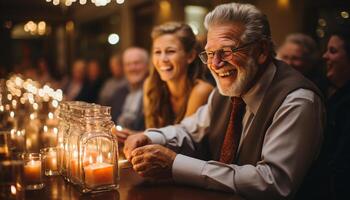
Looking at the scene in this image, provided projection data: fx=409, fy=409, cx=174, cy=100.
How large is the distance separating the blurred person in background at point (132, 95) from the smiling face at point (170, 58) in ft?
2.87

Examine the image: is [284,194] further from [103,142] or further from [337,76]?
[337,76]

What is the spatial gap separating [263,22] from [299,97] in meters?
0.42

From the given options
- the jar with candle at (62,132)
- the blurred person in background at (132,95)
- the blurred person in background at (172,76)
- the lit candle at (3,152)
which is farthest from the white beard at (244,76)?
the blurred person in background at (132,95)

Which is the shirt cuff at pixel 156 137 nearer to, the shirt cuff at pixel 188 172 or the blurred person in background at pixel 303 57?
the shirt cuff at pixel 188 172

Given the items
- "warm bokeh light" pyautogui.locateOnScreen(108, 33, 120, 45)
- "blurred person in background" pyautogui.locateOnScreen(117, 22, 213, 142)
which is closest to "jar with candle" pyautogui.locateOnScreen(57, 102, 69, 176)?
"blurred person in background" pyautogui.locateOnScreen(117, 22, 213, 142)

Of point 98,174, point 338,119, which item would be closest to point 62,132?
point 98,174

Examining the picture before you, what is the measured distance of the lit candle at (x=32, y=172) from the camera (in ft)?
5.21

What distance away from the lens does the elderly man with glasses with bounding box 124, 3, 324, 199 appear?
5.28 feet

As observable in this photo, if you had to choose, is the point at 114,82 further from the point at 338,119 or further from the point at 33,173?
the point at 33,173

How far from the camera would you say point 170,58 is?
2938mm

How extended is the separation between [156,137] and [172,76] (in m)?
0.89

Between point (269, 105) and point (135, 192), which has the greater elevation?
point (269, 105)

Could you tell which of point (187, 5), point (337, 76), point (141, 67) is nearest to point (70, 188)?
point (337, 76)

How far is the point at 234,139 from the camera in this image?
1988 mm
